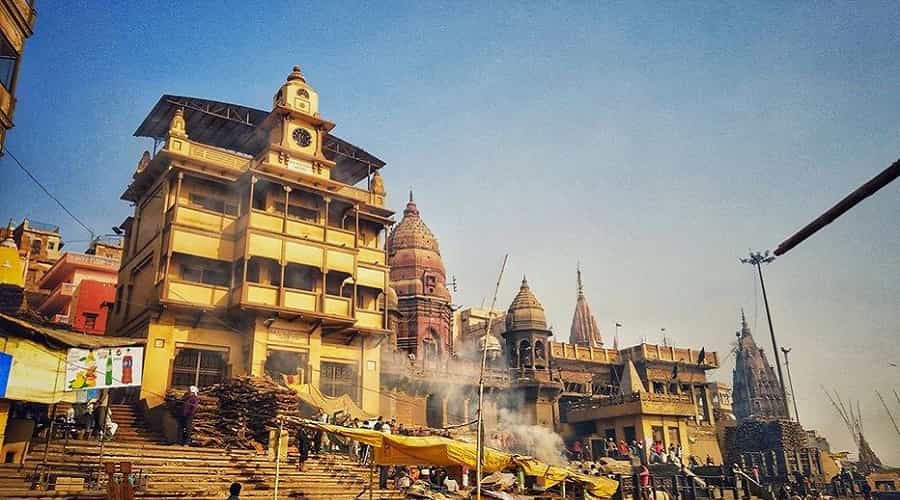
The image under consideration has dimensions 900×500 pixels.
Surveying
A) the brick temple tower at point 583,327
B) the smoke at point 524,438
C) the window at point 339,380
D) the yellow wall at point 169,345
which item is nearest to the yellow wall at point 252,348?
the yellow wall at point 169,345

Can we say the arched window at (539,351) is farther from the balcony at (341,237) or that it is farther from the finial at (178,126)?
the finial at (178,126)

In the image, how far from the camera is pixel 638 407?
125 ft

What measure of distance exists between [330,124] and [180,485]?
788 inches

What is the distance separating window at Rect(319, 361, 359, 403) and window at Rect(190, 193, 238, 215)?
7746 millimetres

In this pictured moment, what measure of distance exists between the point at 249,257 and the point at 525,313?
77.6 feet

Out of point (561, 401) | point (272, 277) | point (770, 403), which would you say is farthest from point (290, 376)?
point (770, 403)

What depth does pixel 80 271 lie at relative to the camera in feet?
134

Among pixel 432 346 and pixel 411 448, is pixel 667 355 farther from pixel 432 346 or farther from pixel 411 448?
pixel 411 448

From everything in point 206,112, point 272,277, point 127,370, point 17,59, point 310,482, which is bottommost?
point 310,482

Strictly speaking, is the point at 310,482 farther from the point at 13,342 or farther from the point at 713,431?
the point at 713,431

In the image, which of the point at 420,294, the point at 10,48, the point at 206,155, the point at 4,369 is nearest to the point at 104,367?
the point at 4,369

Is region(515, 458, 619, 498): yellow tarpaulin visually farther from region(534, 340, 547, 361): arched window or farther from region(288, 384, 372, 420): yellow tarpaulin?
region(534, 340, 547, 361): arched window

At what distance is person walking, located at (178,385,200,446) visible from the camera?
21.0 metres

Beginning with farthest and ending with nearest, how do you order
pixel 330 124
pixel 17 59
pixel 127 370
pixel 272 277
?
pixel 330 124, pixel 272 277, pixel 17 59, pixel 127 370
